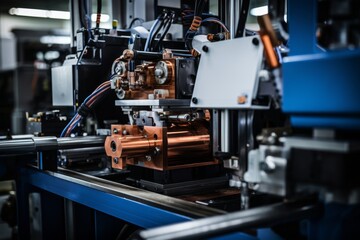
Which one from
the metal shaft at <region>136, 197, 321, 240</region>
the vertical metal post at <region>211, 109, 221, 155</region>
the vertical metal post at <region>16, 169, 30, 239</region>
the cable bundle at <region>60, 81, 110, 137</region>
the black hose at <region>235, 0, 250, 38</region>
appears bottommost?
the vertical metal post at <region>16, 169, 30, 239</region>

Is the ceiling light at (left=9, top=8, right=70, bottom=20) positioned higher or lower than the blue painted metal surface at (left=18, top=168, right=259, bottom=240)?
higher

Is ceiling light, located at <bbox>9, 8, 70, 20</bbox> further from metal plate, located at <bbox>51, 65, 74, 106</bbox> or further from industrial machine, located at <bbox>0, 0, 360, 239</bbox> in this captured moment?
industrial machine, located at <bbox>0, 0, 360, 239</bbox>

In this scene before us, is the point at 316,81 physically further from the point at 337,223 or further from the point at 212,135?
the point at 212,135

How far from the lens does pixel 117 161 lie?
1624mm

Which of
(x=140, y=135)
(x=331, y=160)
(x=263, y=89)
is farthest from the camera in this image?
(x=140, y=135)

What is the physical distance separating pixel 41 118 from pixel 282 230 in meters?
1.61

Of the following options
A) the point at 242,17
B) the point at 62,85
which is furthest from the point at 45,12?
the point at 242,17

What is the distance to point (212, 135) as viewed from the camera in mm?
1369

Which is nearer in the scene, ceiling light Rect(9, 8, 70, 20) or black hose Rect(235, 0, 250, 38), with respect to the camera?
black hose Rect(235, 0, 250, 38)

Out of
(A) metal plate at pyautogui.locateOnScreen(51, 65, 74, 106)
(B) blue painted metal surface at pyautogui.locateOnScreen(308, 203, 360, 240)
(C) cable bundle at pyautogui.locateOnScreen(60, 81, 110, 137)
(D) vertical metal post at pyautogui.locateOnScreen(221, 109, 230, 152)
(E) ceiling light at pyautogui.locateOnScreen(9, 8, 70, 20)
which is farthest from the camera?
(E) ceiling light at pyautogui.locateOnScreen(9, 8, 70, 20)

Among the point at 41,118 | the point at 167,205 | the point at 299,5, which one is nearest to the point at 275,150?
the point at 299,5

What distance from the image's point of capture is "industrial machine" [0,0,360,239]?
2.78 ft

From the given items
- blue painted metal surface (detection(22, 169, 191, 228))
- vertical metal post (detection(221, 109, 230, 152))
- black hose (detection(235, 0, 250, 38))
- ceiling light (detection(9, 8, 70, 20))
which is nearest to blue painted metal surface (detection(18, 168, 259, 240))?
blue painted metal surface (detection(22, 169, 191, 228))

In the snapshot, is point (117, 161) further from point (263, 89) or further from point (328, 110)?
point (328, 110)
